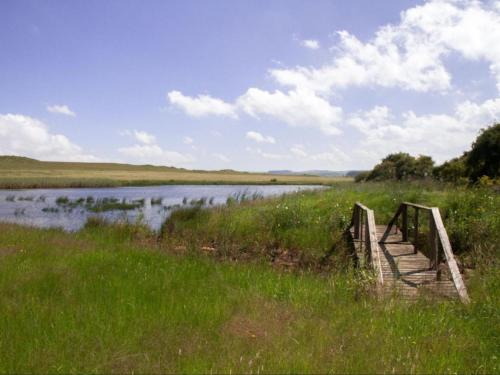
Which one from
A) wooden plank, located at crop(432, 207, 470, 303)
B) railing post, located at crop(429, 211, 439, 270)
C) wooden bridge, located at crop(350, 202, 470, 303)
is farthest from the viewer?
railing post, located at crop(429, 211, 439, 270)

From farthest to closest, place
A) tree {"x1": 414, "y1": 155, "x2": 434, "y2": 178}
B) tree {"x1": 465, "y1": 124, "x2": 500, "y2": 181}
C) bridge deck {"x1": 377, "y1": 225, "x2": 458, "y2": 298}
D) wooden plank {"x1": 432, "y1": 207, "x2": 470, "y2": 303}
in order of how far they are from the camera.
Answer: tree {"x1": 414, "y1": 155, "x2": 434, "y2": 178}
tree {"x1": 465, "y1": 124, "x2": 500, "y2": 181}
bridge deck {"x1": 377, "y1": 225, "x2": 458, "y2": 298}
wooden plank {"x1": 432, "y1": 207, "x2": 470, "y2": 303}

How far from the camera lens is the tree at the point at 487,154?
100.0 ft

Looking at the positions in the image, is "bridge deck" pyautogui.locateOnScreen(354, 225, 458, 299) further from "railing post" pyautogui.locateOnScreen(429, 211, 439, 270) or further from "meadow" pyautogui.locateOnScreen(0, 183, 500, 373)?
"meadow" pyautogui.locateOnScreen(0, 183, 500, 373)

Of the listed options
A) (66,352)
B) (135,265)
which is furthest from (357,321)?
(135,265)

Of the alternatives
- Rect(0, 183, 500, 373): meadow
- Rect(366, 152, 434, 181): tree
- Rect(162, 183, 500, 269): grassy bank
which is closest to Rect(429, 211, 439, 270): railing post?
Rect(0, 183, 500, 373): meadow

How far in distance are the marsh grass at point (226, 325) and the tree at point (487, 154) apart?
26.8 m

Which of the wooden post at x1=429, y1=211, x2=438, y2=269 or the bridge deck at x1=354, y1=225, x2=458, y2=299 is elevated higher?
the wooden post at x1=429, y1=211, x2=438, y2=269

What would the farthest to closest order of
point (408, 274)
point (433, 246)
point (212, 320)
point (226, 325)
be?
1. point (433, 246)
2. point (408, 274)
3. point (212, 320)
4. point (226, 325)

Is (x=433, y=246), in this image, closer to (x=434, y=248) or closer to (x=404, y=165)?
(x=434, y=248)

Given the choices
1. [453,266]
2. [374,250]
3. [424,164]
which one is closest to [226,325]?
[374,250]

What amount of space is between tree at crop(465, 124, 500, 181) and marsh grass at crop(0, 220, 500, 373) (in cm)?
2676

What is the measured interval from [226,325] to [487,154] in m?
32.0

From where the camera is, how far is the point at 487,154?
102 ft

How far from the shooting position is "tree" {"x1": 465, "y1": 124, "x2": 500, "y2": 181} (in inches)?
1200
